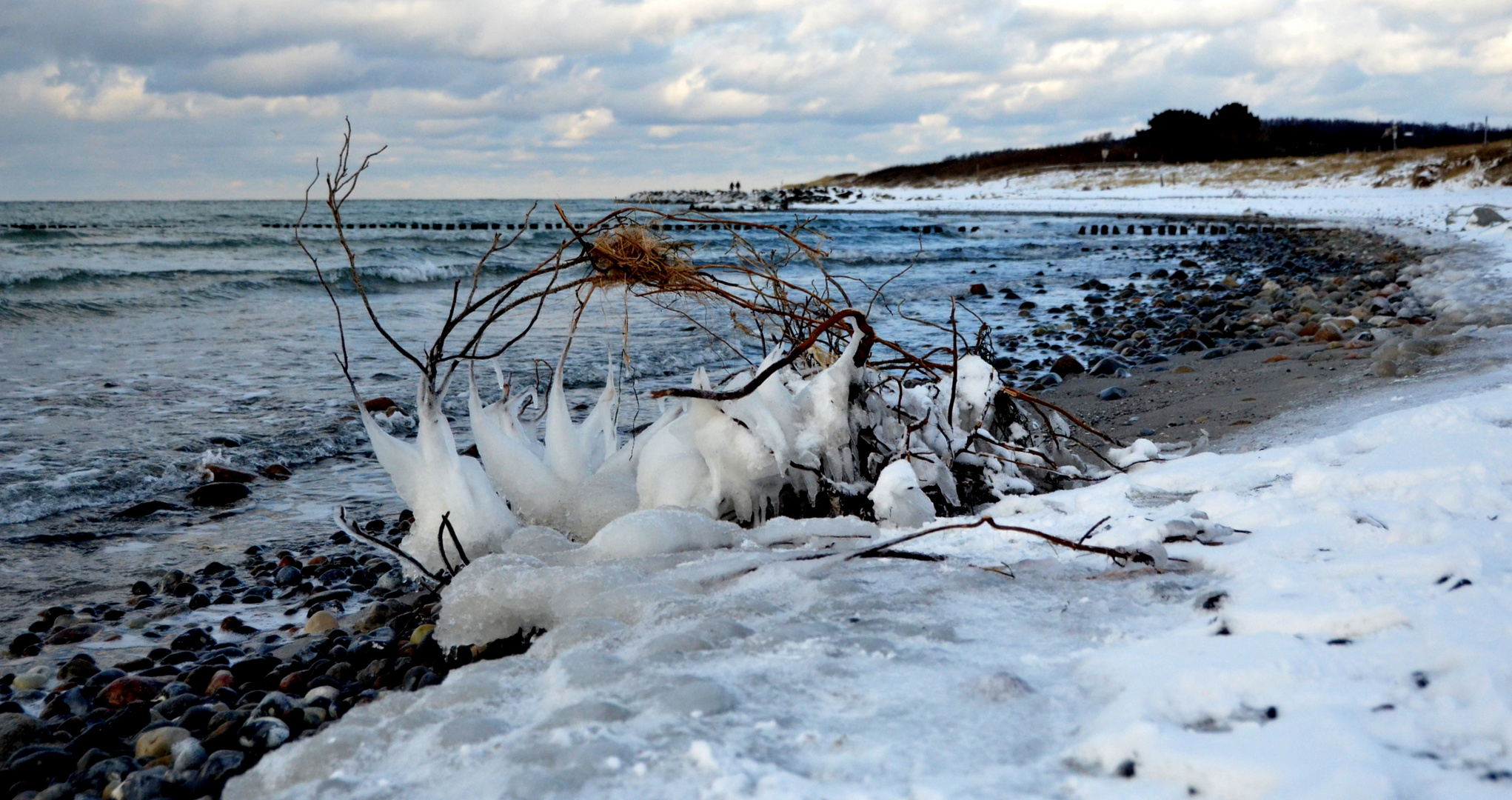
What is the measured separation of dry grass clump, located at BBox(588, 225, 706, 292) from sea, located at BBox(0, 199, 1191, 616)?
23cm

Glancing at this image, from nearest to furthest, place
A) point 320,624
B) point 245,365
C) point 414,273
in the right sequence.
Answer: point 320,624
point 245,365
point 414,273

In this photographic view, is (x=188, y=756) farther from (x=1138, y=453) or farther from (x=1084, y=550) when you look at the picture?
(x=1138, y=453)

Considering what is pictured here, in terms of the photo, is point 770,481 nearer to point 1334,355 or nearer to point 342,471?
point 342,471

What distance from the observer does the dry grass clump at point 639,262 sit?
8.20 feet

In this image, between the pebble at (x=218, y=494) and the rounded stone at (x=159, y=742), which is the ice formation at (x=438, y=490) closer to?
the rounded stone at (x=159, y=742)

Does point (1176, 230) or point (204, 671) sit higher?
point (1176, 230)

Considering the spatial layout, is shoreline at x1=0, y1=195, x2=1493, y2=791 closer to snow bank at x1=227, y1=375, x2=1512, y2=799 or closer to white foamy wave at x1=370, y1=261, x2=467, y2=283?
snow bank at x1=227, y1=375, x2=1512, y2=799

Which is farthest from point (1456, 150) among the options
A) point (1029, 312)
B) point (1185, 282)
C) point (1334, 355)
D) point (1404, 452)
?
point (1404, 452)

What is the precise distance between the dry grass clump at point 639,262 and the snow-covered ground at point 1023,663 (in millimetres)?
761

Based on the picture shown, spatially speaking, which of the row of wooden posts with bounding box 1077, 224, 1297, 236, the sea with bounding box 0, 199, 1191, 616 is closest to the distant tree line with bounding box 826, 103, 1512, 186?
the row of wooden posts with bounding box 1077, 224, 1297, 236

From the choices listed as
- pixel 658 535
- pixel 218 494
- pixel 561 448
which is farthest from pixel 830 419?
pixel 218 494

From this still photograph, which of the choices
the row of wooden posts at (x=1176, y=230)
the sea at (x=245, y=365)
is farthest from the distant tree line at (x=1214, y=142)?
the sea at (x=245, y=365)

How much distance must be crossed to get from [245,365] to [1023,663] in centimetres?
Answer: 657

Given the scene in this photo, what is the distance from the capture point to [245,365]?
257 inches
